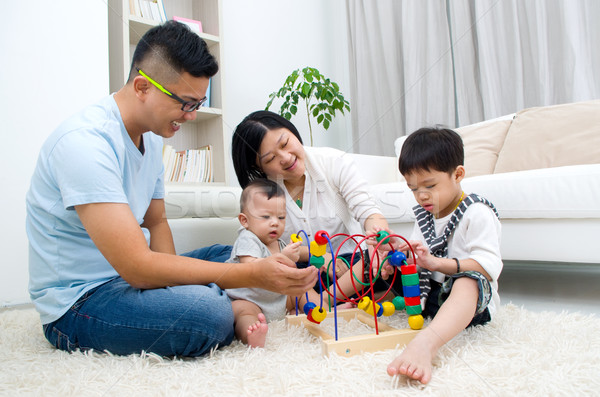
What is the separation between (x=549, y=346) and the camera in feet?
2.67

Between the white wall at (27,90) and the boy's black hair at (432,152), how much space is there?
4.39 feet

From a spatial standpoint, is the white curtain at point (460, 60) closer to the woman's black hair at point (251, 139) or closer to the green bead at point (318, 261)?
the woman's black hair at point (251, 139)

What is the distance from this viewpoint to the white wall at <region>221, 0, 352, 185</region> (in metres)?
2.86

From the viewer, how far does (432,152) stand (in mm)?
1060

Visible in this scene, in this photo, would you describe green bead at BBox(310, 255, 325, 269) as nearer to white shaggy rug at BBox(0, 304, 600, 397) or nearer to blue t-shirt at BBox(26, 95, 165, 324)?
white shaggy rug at BBox(0, 304, 600, 397)

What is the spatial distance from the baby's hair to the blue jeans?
411 mm

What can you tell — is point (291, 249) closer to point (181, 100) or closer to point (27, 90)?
point (181, 100)

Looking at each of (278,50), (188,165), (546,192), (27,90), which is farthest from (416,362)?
(278,50)

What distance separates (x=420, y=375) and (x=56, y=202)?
763mm

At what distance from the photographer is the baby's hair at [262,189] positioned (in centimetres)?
123

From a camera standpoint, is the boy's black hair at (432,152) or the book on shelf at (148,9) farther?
the book on shelf at (148,9)

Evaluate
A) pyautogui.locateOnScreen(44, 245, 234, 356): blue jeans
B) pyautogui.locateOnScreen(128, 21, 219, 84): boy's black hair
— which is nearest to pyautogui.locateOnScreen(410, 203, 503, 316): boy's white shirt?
pyautogui.locateOnScreen(44, 245, 234, 356): blue jeans

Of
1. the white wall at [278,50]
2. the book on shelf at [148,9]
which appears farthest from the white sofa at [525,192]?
the book on shelf at [148,9]

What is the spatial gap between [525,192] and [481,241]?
1.69 ft
